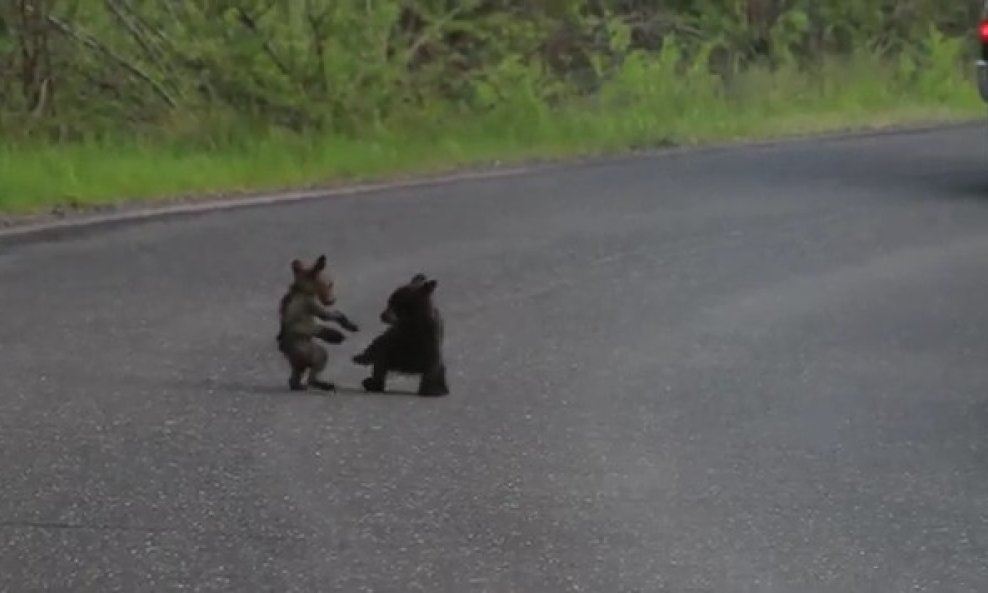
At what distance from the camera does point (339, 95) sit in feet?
75.8

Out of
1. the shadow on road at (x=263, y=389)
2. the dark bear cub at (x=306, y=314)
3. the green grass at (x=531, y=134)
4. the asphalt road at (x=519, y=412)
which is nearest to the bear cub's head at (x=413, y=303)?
the dark bear cub at (x=306, y=314)

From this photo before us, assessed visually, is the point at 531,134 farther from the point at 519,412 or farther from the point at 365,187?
the point at 519,412

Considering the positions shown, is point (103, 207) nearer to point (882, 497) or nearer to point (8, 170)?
point (8, 170)

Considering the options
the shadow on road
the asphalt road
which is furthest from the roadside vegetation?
the shadow on road

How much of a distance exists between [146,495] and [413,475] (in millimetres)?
875

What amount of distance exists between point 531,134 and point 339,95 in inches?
69.2

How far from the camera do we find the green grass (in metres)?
18.3

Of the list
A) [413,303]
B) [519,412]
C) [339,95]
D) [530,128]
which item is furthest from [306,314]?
[530,128]

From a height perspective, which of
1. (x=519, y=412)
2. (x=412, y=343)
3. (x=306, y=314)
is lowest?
(x=519, y=412)

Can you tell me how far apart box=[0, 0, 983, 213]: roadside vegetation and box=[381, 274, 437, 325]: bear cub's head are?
23.9ft

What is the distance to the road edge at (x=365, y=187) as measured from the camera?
15.9 meters

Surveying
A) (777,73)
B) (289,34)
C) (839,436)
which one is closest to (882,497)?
(839,436)

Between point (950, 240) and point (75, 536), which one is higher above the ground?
point (75, 536)

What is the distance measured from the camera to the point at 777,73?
101ft
